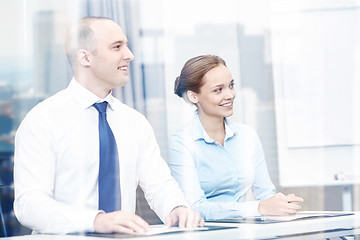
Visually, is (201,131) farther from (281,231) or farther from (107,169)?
(281,231)

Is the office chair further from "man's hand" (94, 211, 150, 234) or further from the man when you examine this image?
"man's hand" (94, 211, 150, 234)

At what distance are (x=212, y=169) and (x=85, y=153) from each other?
0.62m

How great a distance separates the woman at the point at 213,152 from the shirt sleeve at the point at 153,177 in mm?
177

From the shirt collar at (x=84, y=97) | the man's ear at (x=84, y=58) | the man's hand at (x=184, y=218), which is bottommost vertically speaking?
the man's hand at (x=184, y=218)

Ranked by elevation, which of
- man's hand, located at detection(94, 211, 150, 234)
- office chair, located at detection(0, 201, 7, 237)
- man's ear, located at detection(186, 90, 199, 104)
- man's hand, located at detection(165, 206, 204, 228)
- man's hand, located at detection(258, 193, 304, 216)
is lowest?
office chair, located at detection(0, 201, 7, 237)

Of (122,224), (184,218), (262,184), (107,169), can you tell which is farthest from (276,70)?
(122,224)

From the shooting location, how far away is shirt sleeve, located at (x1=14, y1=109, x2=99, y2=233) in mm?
1617

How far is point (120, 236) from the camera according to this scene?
142 centimetres

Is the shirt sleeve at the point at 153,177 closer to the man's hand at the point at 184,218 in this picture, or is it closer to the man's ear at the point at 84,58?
the man's hand at the point at 184,218

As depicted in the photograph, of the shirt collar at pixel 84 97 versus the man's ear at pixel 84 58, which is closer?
the shirt collar at pixel 84 97

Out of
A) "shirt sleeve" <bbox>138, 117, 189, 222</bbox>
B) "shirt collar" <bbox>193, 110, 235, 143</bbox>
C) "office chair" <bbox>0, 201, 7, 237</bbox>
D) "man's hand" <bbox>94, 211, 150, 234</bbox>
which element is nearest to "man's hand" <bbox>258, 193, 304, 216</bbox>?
"shirt sleeve" <bbox>138, 117, 189, 222</bbox>

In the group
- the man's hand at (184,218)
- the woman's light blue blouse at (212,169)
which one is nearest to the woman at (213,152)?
the woman's light blue blouse at (212,169)

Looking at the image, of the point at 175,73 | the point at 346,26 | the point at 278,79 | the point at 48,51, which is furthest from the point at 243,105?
the point at 48,51

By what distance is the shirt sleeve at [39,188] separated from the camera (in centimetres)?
162
